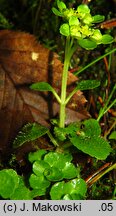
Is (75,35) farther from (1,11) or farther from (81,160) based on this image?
(1,11)

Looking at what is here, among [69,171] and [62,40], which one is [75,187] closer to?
[69,171]

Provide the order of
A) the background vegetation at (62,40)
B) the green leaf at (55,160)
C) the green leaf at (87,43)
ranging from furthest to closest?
the background vegetation at (62,40) < the green leaf at (55,160) < the green leaf at (87,43)

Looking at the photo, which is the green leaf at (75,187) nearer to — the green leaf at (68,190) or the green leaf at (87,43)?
the green leaf at (68,190)

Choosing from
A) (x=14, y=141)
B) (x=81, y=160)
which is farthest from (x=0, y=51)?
(x=81, y=160)

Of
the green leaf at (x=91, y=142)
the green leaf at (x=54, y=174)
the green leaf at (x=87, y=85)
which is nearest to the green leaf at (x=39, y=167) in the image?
the green leaf at (x=54, y=174)

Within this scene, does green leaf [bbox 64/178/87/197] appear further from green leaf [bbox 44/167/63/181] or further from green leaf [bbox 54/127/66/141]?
green leaf [bbox 54/127/66/141]

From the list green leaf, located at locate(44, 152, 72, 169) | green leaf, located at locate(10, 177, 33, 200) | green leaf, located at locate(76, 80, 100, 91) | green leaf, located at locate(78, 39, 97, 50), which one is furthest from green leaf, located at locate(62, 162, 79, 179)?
green leaf, located at locate(78, 39, 97, 50)

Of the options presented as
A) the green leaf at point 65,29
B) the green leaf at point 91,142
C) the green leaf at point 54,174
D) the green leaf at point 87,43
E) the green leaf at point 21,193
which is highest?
the green leaf at point 65,29
